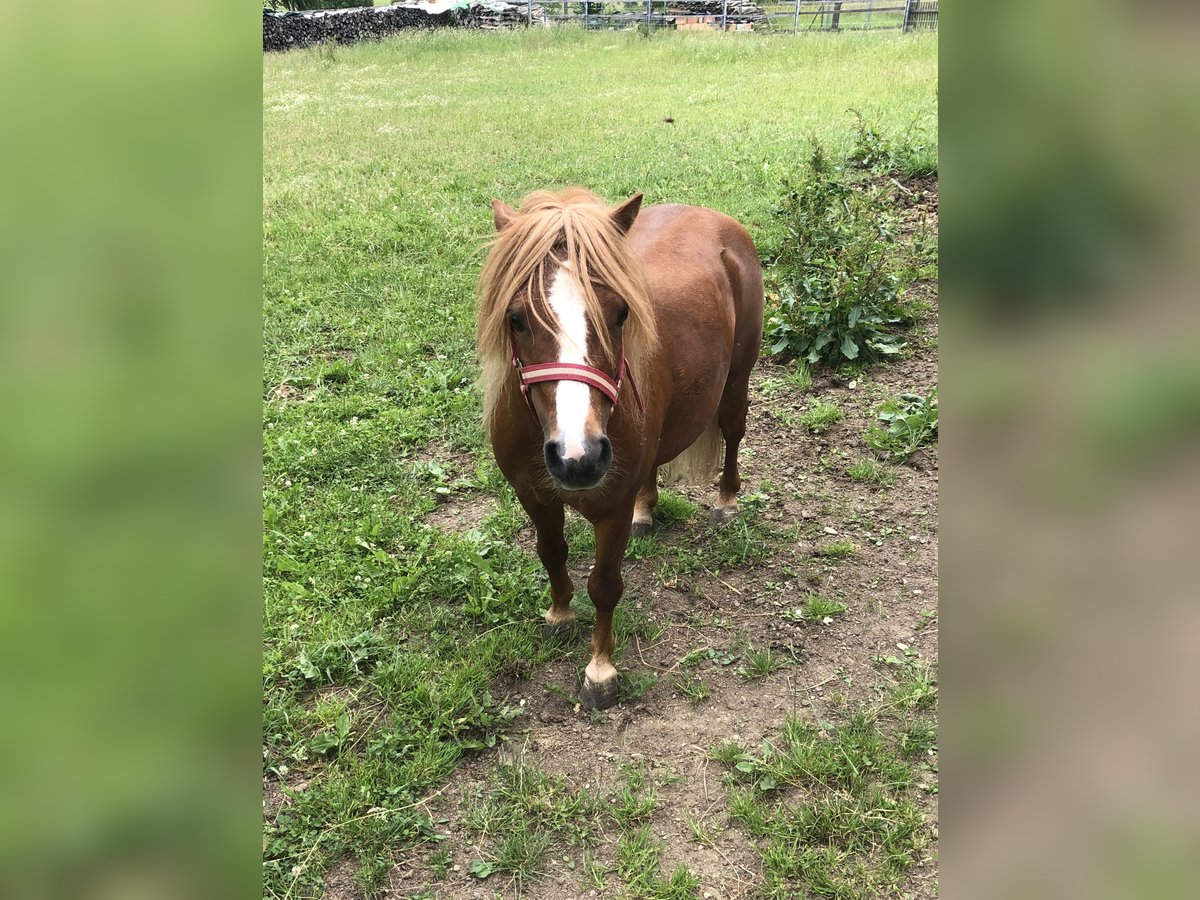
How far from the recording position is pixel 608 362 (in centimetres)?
213

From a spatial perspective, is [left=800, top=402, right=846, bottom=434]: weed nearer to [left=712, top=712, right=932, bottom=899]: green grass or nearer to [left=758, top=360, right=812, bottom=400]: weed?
[left=758, top=360, right=812, bottom=400]: weed

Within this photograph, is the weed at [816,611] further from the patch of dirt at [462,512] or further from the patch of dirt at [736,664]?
the patch of dirt at [462,512]

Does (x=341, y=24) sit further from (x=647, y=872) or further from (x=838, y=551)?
(x=647, y=872)

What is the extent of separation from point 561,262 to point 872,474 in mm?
2873

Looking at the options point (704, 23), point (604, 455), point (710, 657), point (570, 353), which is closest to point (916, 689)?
point (710, 657)

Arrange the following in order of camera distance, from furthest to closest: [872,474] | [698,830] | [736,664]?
[872,474] < [736,664] < [698,830]

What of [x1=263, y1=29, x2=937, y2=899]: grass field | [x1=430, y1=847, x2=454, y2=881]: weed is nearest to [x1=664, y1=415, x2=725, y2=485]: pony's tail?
[x1=263, y1=29, x2=937, y2=899]: grass field

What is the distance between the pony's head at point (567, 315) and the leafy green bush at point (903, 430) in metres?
2.68

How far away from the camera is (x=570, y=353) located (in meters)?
2.04

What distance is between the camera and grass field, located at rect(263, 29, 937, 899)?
2.50 meters

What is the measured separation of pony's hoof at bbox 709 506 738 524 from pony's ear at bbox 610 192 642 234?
2.09m
